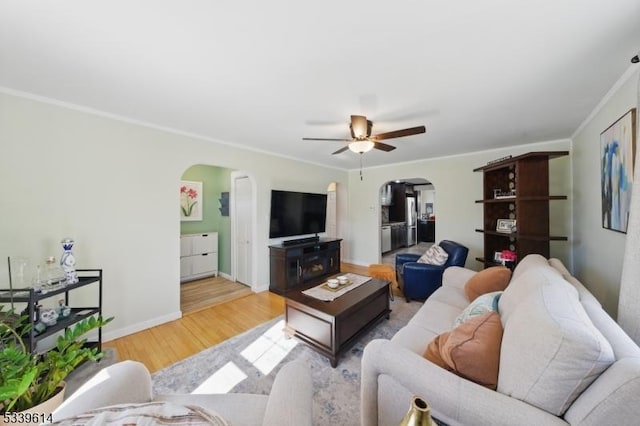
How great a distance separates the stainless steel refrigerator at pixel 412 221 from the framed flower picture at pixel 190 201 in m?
6.65

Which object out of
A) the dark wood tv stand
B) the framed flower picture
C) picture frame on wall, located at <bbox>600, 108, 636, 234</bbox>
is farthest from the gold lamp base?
the framed flower picture

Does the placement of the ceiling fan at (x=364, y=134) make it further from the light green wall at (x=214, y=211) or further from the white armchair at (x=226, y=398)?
the light green wall at (x=214, y=211)

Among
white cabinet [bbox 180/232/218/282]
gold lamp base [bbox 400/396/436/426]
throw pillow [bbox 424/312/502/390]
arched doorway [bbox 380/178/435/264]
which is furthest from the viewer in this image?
arched doorway [bbox 380/178/435/264]

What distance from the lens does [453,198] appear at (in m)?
4.36

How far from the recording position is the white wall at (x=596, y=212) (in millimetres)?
1899

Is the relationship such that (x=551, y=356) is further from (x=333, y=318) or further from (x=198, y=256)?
(x=198, y=256)

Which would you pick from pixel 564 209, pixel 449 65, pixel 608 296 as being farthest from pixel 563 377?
pixel 564 209

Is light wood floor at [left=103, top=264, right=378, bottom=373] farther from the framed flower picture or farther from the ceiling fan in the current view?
the ceiling fan

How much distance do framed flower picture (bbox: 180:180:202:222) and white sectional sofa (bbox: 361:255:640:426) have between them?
4.48 m

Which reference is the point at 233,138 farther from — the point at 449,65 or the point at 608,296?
the point at 608,296

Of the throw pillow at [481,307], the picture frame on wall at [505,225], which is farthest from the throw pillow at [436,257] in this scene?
the throw pillow at [481,307]

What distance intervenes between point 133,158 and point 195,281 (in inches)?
107

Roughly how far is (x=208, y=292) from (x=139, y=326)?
1.27 metres

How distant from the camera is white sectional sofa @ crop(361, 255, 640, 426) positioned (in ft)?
2.35
